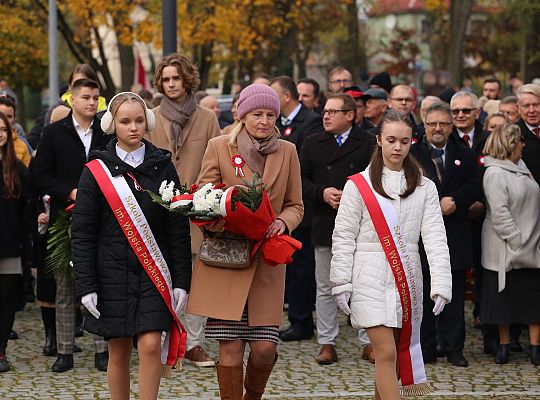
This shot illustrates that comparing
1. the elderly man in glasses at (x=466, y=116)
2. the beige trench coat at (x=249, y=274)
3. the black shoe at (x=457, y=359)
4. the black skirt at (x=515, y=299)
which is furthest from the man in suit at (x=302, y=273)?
the beige trench coat at (x=249, y=274)

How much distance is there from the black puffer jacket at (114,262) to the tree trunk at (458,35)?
23.7m

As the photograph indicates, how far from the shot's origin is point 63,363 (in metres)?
9.52

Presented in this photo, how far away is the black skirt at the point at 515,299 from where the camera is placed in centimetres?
998

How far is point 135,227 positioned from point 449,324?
3.77m

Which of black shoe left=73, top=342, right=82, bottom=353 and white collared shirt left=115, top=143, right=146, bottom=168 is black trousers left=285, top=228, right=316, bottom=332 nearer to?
black shoe left=73, top=342, right=82, bottom=353

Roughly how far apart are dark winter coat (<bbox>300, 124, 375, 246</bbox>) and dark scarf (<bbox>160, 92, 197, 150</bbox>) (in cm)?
118

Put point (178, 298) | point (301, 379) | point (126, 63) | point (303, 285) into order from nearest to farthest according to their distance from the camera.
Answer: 1. point (178, 298)
2. point (301, 379)
3. point (303, 285)
4. point (126, 63)

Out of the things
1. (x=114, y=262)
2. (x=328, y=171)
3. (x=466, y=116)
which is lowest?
(x=114, y=262)

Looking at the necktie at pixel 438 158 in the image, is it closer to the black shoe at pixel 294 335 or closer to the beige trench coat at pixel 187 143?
the beige trench coat at pixel 187 143

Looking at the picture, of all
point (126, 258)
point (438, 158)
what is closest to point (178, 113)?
point (438, 158)

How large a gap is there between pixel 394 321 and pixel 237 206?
122cm

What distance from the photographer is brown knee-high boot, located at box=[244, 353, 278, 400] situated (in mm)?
7420

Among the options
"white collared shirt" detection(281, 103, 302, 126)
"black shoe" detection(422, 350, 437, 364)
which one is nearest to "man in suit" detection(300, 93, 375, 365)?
"black shoe" detection(422, 350, 437, 364)

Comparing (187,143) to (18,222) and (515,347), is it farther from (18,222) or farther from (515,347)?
(515,347)
